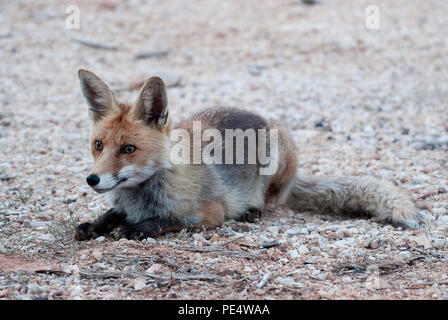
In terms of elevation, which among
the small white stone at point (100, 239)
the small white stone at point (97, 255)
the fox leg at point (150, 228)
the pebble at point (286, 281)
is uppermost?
the fox leg at point (150, 228)

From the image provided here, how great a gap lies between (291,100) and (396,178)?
146 inches

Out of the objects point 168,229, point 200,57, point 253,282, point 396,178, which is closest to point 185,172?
point 168,229

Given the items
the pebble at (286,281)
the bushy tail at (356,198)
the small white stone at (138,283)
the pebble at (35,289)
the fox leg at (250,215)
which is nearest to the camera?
the pebble at (35,289)

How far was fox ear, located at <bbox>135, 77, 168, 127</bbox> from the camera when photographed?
17.1ft

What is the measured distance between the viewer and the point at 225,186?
6.22 metres

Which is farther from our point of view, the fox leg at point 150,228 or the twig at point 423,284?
the fox leg at point 150,228

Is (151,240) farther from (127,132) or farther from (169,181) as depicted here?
(127,132)

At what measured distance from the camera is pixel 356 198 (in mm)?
6613

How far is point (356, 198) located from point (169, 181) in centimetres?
240

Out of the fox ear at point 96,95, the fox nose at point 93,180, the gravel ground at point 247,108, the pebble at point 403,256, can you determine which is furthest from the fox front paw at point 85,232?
the pebble at point 403,256

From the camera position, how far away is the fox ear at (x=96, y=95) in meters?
5.35

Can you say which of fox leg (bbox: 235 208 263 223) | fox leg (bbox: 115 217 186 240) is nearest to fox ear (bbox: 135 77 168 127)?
fox leg (bbox: 115 217 186 240)

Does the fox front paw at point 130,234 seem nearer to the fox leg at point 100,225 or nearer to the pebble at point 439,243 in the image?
the fox leg at point 100,225
